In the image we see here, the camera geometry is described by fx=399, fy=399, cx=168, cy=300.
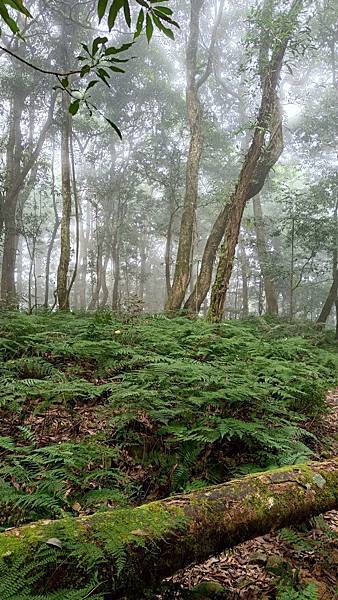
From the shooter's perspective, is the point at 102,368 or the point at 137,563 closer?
the point at 137,563

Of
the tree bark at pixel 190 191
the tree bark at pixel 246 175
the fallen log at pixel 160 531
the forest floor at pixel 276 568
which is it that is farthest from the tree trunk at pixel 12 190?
the fallen log at pixel 160 531

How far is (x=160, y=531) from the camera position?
1973mm

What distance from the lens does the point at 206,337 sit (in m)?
6.93

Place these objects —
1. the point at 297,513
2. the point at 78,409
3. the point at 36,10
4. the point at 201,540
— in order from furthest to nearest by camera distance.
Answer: the point at 36,10
the point at 78,409
the point at 297,513
the point at 201,540

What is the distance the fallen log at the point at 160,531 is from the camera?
1720 mm

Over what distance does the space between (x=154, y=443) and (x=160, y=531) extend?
1856mm

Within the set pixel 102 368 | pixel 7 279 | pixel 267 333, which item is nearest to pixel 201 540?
pixel 102 368

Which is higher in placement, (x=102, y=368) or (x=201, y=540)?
(x=102, y=368)

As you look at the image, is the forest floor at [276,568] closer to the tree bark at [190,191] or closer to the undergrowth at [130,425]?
the undergrowth at [130,425]

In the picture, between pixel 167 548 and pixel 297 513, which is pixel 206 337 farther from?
pixel 167 548

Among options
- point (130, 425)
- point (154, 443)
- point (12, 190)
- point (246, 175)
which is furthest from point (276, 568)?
point (12, 190)

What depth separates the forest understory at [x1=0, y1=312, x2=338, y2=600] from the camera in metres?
2.59

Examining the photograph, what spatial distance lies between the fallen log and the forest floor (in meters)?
0.38

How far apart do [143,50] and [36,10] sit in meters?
5.31
